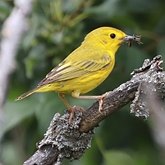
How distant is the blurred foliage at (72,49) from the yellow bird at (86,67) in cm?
29

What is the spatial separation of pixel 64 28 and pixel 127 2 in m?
0.75

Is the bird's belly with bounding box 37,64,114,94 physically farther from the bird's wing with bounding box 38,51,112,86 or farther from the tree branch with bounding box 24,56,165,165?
the tree branch with bounding box 24,56,165,165

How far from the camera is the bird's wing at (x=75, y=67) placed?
3539 mm

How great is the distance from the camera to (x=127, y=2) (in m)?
4.90

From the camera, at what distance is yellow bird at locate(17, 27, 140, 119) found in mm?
3506

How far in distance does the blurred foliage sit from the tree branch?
3.89ft

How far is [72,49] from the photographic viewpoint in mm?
4473

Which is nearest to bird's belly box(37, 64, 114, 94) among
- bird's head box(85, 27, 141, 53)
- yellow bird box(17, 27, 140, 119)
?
yellow bird box(17, 27, 140, 119)

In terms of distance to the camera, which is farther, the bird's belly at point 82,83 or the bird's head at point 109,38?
the bird's head at point 109,38

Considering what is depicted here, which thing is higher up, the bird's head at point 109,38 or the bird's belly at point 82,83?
the bird's head at point 109,38

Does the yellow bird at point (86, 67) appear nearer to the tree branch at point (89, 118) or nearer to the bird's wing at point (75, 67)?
the bird's wing at point (75, 67)

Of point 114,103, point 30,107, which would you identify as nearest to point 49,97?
point 30,107

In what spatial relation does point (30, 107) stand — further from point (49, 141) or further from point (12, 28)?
point (49, 141)

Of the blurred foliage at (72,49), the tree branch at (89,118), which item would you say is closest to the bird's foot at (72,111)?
the tree branch at (89,118)
